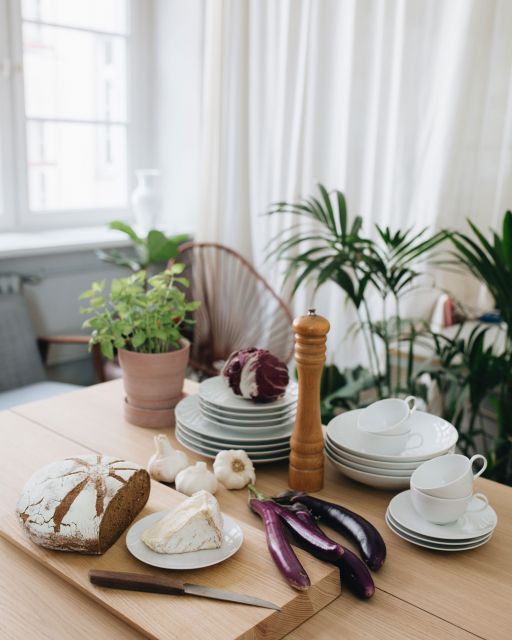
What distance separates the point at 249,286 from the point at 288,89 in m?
0.83

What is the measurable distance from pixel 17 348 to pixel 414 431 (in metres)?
1.77

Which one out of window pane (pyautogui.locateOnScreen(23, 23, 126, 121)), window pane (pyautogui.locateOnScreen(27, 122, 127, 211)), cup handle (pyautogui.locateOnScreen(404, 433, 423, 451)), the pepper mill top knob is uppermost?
window pane (pyautogui.locateOnScreen(23, 23, 126, 121))

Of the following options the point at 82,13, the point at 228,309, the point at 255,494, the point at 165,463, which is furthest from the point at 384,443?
the point at 82,13

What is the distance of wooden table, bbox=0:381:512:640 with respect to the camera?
0.92m

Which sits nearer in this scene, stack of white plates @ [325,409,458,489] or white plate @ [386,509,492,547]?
white plate @ [386,509,492,547]

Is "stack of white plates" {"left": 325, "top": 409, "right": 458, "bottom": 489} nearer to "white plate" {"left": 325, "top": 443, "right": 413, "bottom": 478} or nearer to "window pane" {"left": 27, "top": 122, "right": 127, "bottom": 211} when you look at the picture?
"white plate" {"left": 325, "top": 443, "right": 413, "bottom": 478}

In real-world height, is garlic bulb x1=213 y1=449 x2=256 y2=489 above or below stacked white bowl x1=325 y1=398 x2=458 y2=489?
below

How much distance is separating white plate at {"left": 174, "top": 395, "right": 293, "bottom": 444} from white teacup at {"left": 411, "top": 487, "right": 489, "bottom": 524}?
0.32 meters

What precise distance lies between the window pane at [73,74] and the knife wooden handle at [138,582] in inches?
105

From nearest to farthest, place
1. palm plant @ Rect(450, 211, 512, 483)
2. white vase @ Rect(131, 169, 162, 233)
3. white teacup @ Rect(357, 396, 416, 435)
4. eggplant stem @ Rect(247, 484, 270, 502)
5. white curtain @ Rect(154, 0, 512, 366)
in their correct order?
1. eggplant stem @ Rect(247, 484, 270, 502)
2. white teacup @ Rect(357, 396, 416, 435)
3. palm plant @ Rect(450, 211, 512, 483)
4. white curtain @ Rect(154, 0, 512, 366)
5. white vase @ Rect(131, 169, 162, 233)

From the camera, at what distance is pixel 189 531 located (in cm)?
103

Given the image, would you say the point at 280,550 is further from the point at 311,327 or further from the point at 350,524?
the point at 311,327

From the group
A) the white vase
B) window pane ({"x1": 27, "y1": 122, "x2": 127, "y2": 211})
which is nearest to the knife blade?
the white vase

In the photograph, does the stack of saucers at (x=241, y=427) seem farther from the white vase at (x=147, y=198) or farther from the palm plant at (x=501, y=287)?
the white vase at (x=147, y=198)
